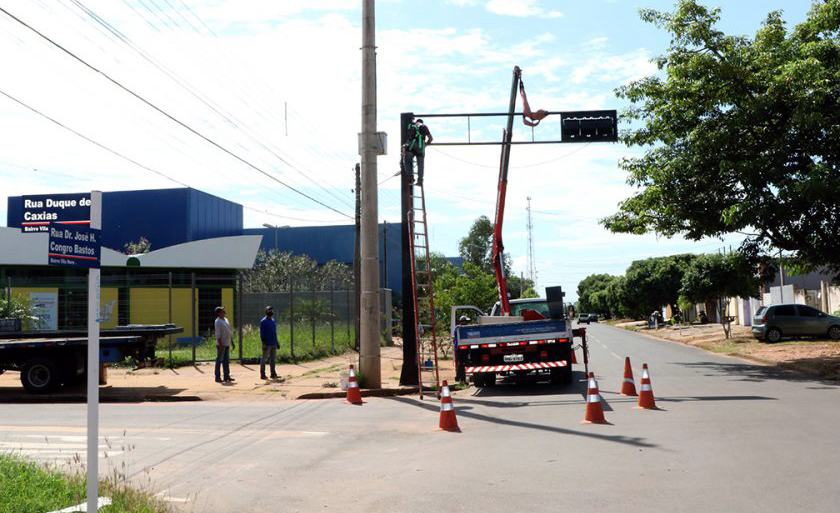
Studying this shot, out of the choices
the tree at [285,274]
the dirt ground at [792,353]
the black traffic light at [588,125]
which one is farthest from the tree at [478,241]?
the black traffic light at [588,125]

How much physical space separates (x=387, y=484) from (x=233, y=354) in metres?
17.5

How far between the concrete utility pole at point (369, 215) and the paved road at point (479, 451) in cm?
175

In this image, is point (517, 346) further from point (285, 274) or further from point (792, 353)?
point (285, 274)

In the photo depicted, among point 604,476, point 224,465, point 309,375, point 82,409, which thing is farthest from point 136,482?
point 309,375

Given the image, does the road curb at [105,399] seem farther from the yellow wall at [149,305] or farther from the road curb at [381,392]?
the yellow wall at [149,305]

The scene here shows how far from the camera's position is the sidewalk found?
16.0 meters

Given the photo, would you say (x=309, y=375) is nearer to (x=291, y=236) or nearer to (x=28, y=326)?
(x=28, y=326)

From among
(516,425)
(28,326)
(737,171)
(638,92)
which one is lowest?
(516,425)

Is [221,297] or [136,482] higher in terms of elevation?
[221,297]

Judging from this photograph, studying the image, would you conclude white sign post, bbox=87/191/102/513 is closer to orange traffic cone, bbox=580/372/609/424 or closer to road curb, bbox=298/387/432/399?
orange traffic cone, bbox=580/372/609/424

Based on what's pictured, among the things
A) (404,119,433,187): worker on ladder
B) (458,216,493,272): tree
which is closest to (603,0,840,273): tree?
(404,119,433,187): worker on ladder

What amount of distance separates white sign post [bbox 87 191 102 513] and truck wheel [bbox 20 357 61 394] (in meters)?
11.9

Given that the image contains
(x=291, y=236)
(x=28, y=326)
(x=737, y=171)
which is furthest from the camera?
(x=291, y=236)

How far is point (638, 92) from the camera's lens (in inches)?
842
